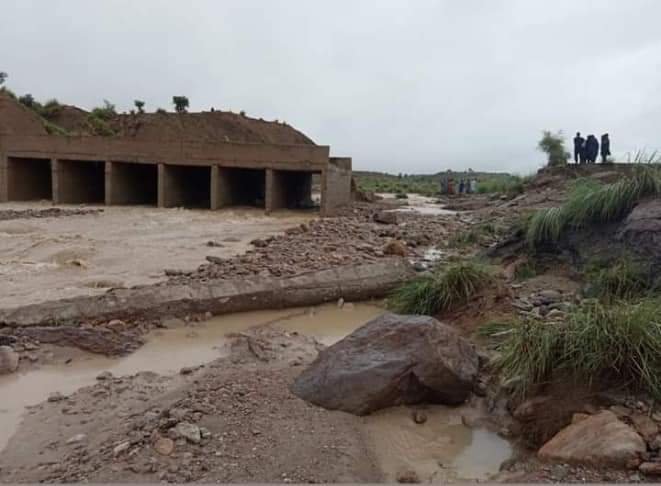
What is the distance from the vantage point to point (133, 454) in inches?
125

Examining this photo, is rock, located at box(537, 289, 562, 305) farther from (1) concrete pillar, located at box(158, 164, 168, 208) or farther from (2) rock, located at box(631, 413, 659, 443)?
(1) concrete pillar, located at box(158, 164, 168, 208)

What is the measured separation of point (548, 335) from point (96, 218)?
53.6 feet

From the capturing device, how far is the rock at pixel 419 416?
3998 mm

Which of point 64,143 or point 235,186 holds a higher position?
point 64,143

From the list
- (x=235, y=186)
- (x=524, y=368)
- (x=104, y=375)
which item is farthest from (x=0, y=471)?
(x=235, y=186)

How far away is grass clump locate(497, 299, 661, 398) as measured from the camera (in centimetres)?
350

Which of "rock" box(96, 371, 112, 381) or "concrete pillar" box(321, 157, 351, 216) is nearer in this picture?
"rock" box(96, 371, 112, 381)

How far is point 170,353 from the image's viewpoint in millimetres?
5699

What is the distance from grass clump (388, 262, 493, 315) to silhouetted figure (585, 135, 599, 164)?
17.5 m

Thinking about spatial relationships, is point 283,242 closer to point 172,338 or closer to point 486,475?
point 172,338

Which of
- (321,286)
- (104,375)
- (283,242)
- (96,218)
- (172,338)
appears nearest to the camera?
(104,375)

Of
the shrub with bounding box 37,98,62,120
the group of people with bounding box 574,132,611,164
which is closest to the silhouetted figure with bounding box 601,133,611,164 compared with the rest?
the group of people with bounding box 574,132,611,164

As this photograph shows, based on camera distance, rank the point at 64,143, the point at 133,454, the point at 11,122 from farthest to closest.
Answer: the point at 11,122, the point at 64,143, the point at 133,454

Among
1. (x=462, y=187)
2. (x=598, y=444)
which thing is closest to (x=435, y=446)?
(x=598, y=444)
